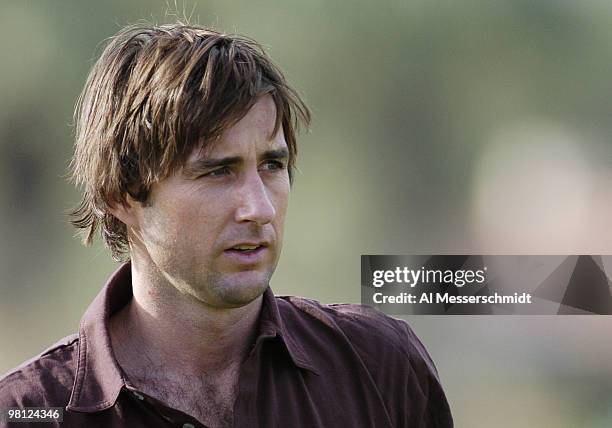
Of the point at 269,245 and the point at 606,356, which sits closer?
the point at 269,245

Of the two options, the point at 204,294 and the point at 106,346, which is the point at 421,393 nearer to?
the point at 204,294

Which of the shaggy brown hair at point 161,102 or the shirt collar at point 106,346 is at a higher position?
the shaggy brown hair at point 161,102

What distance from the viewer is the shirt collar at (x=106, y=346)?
1.99 meters

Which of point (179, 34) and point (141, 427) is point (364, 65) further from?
point (141, 427)

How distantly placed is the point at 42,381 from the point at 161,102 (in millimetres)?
613

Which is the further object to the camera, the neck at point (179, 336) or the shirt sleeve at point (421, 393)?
the shirt sleeve at point (421, 393)

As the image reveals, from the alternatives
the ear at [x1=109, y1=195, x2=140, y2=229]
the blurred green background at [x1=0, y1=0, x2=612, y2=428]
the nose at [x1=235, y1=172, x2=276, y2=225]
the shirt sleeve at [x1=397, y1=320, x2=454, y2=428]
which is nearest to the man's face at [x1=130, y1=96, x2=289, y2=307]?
the nose at [x1=235, y1=172, x2=276, y2=225]

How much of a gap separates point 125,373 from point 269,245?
1.25ft

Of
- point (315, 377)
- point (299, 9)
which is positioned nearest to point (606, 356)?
point (299, 9)

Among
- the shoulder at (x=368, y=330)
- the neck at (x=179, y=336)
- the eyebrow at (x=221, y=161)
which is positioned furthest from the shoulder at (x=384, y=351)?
the eyebrow at (x=221, y=161)

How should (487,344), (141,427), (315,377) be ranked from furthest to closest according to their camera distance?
(487,344) → (315,377) → (141,427)

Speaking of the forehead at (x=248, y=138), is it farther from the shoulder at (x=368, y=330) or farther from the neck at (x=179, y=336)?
the shoulder at (x=368, y=330)

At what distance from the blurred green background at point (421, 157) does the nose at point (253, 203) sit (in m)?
2.61

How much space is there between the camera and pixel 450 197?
5074 mm
